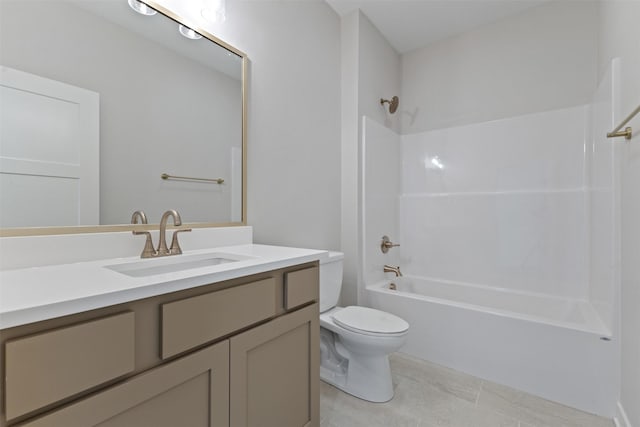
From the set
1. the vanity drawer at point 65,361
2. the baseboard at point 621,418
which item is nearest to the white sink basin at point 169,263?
the vanity drawer at point 65,361

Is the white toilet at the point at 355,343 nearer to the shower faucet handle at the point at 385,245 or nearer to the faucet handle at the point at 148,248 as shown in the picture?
the shower faucet handle at the point at 385,245

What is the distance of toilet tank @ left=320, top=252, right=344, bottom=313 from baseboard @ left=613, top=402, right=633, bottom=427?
4.77ft

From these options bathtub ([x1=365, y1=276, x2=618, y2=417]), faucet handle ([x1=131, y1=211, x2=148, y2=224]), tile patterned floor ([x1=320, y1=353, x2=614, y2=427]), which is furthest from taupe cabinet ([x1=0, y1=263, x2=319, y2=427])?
bathtub ([x1=365, y1=276, x2=618, y2=417])

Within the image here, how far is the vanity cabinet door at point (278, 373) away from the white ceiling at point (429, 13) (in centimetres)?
222

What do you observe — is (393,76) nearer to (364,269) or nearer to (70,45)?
(364,269)

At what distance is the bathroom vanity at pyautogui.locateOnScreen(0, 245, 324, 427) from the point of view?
524 millimetres

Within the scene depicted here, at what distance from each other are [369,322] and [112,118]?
1.55 metres

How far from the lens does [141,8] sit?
3.87 ft

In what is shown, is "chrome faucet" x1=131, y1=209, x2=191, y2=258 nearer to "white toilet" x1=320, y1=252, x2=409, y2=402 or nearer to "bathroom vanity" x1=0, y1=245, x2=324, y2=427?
"bathroom vanity" x1=0, y1=245, x2=324, y2=427

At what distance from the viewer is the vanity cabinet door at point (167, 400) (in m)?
0.58

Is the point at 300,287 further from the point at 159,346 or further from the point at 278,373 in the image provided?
the point at 159,346

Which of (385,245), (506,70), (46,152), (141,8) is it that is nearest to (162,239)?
(46,152)

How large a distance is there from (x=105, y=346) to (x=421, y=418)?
1489 millimetres

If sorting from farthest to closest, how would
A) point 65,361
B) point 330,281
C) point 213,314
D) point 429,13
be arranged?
point 429,13 → point 330,281 → point 213,314 → point 65,361
